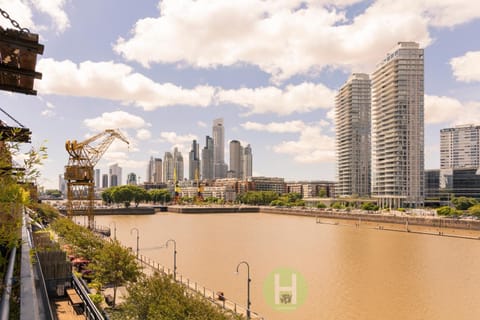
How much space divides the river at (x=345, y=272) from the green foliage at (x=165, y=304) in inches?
377

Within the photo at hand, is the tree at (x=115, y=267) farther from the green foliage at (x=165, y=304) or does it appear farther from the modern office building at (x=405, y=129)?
the modern office building at (x=405, y=129)

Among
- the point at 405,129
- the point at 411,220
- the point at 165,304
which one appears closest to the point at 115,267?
the point at 165,304

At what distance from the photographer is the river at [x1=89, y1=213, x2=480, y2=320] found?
27.3 m

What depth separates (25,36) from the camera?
7.54 m

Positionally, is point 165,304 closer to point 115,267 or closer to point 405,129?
point 115,267

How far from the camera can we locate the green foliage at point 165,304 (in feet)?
53.0

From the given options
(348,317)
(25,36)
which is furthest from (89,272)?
(25,36)

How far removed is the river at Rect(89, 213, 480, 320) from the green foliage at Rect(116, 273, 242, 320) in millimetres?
9577

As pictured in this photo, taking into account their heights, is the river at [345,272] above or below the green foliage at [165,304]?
below

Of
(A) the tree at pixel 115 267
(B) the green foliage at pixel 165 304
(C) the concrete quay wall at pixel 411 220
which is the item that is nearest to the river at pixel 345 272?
(A) the tree at pixel 115 267

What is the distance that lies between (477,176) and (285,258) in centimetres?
15263

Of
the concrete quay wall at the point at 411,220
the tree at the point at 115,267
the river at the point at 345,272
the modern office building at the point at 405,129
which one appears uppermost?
the modern office building at the point at 405,129

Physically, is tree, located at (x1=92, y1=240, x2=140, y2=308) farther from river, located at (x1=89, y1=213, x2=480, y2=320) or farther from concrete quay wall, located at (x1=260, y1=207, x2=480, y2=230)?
concrete quay wall, located at (x1=260, y1=207, x2=480, y2=230)

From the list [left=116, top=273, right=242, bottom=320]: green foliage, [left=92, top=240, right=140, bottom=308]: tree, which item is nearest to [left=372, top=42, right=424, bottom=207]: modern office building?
[left=92, top=240, right=140, bottom=308]: tree
